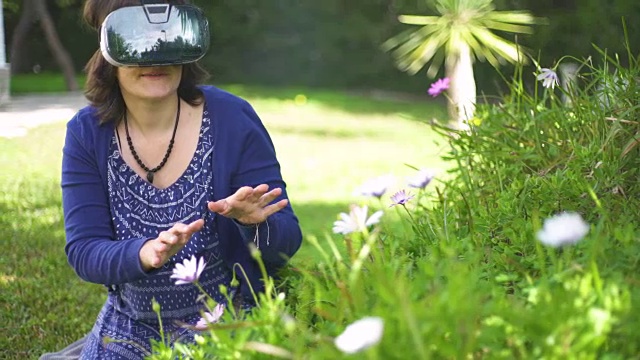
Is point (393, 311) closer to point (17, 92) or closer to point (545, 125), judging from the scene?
point (545, 125)

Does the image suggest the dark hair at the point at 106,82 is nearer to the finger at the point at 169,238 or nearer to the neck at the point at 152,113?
the neck at the point at 152,113

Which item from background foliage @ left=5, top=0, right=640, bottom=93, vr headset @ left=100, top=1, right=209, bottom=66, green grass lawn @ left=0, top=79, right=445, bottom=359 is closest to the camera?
vr headset @ left=100, top=1, right=209, bottom=66

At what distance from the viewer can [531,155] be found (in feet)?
7.80

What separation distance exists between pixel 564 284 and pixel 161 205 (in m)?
1.43

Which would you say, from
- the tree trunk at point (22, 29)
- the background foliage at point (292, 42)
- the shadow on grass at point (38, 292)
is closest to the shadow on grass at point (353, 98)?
the background foliage at point (292, 42)

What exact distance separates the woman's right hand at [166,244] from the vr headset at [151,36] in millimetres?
538

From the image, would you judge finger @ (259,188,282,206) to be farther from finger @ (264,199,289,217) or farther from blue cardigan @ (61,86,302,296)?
blue cardigan @ (61,86,302,296)

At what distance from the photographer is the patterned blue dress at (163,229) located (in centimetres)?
250

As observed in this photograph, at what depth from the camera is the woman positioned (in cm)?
248

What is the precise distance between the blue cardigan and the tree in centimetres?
1254

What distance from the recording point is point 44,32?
15.6 metres

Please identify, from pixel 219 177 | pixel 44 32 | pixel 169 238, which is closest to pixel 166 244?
pixel 169 238

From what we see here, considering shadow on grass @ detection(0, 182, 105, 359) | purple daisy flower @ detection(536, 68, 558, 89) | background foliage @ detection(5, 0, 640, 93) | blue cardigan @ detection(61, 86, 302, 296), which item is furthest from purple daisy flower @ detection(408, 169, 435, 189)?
background foliage @ detection(5, 0, 640, 93)

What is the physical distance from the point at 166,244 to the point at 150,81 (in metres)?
0.70
